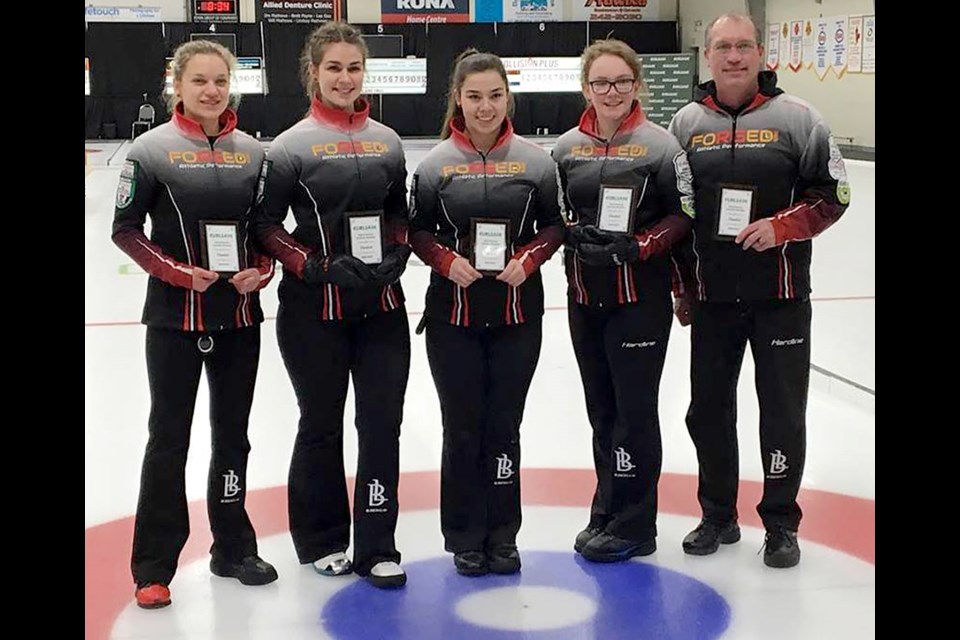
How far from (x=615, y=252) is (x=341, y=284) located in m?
0.81

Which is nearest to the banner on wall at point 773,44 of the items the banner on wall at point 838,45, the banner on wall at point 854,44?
the banner on wall at point 838,45

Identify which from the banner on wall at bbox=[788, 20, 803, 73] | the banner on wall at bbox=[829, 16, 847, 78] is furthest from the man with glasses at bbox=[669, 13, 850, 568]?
the banner on wall at bbox=[788, 20, 803, 73]

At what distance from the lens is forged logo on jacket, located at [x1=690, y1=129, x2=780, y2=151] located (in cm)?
353

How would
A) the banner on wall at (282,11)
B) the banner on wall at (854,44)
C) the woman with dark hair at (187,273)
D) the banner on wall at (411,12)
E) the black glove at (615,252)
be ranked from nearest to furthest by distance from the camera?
1. the woman with dark hair at (187,273)
2. the black glove at (615,252)
3. the banner on wall at (854,44)
4. the banner on wall at (282,11)
5. the banner on wall at (411,12)

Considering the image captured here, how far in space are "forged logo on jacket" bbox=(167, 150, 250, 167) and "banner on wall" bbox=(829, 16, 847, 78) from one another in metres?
15.8

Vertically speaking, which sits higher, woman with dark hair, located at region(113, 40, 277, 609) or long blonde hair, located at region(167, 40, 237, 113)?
long blonde hair, located at region(167, 40, 237, 113)

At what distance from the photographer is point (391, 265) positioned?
3395mm

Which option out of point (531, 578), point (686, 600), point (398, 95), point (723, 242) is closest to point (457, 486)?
point (531, 578)

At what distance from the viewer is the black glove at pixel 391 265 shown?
11.1 feet

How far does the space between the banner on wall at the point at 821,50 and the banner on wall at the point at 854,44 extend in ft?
2.70

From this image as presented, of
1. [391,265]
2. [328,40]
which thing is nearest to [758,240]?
[391,265]

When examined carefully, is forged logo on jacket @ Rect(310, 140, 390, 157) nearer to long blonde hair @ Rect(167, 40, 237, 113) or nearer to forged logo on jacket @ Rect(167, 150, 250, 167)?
forged logo on jacket @ Rect(167, 150, 250, 167)

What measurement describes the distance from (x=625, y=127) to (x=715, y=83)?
33 centimetres

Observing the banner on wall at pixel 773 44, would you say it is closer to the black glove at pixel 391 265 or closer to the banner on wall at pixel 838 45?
the banner on wall at pixel 838 45
